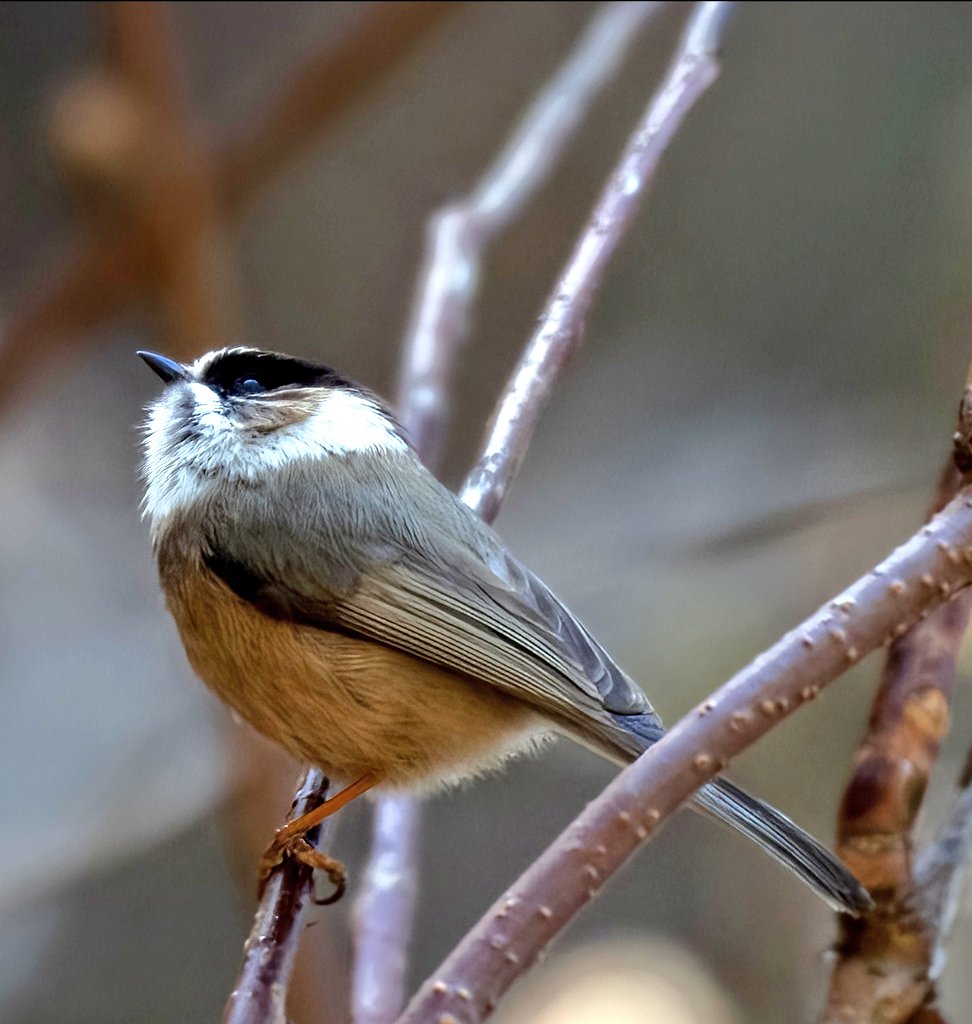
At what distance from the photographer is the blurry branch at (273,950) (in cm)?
116

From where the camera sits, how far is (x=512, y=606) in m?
1.74

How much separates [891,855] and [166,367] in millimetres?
1207

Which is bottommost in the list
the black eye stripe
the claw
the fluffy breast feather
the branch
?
the claw

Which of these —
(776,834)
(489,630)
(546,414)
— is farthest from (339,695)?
(546,414)

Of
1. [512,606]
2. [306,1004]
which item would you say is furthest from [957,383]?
[306,1004]

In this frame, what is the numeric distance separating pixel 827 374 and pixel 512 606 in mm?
2391

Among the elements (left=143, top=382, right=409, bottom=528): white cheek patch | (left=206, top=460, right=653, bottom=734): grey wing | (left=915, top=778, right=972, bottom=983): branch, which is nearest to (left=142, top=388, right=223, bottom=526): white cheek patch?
(left=143, top=382, right=409, bottom=528): white cheek patch

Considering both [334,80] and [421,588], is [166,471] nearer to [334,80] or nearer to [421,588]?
[421,588]

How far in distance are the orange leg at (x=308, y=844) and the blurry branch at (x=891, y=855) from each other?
1.91 ft

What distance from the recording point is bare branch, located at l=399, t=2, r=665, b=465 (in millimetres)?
2062

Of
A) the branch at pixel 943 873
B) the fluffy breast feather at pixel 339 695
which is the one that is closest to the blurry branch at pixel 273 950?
the fluffy breast feather at pixel 339 695

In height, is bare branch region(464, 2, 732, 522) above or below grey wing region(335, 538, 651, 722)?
above

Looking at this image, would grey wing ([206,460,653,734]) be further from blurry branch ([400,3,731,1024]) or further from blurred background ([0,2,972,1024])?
blurred background ([0,2,972,1024])

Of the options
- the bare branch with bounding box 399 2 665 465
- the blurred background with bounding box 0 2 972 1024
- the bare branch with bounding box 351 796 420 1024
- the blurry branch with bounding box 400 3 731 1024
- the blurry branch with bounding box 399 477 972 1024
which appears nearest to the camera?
the blurry branch with bounding box 399 477 972 1024
